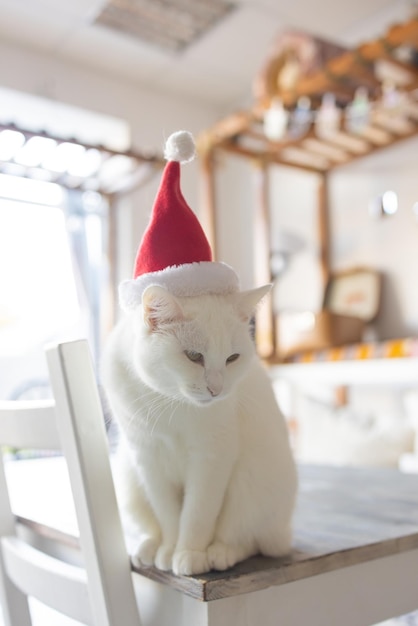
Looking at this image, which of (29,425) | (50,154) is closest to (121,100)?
(50,154)

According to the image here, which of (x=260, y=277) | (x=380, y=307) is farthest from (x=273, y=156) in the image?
(x=380, y=307)

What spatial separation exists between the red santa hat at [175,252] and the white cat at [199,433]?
0.02 metres

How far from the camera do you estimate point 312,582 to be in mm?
583

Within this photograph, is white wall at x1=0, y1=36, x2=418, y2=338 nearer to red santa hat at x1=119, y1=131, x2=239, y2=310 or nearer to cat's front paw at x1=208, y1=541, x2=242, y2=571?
red santa hat at x1=119, y1=131, x2=239, y2=310

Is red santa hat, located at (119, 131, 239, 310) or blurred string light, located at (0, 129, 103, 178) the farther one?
blurred string light, located at (0, 129, 103, 178)

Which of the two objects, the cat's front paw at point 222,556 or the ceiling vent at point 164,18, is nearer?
the cat's front paw at point 222,556

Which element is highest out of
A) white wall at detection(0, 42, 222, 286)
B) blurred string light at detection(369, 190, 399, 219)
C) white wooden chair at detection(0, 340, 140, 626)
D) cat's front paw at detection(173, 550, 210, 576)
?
white wall at detection(0, 42, 222, 286)

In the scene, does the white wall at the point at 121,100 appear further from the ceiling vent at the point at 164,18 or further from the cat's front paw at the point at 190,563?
the cat's front paw at the point at 190,563

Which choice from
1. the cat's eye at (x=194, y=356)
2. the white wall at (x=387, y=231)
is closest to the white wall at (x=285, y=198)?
the white wall at (x=387, y=231)

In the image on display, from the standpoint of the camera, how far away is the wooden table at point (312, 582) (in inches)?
20.5

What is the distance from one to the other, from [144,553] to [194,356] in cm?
20

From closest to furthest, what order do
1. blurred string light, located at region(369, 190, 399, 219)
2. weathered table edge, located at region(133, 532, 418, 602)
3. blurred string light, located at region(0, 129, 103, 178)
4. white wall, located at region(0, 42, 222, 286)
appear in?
weathered table edge, located at region(133, 532, 418, 602) < blurred string light, located at region(0, 129, 103, 178) < blurred string light, located at region(369, 190, 399, 219) < white wall, located at region(0, 42, 222, 286)

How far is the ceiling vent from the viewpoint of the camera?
8.61ft

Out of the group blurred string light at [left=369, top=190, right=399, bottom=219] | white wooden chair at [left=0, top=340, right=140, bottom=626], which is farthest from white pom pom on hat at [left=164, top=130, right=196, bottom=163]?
blurred string light at [left=369, top=190, right=399, bottom=219]
